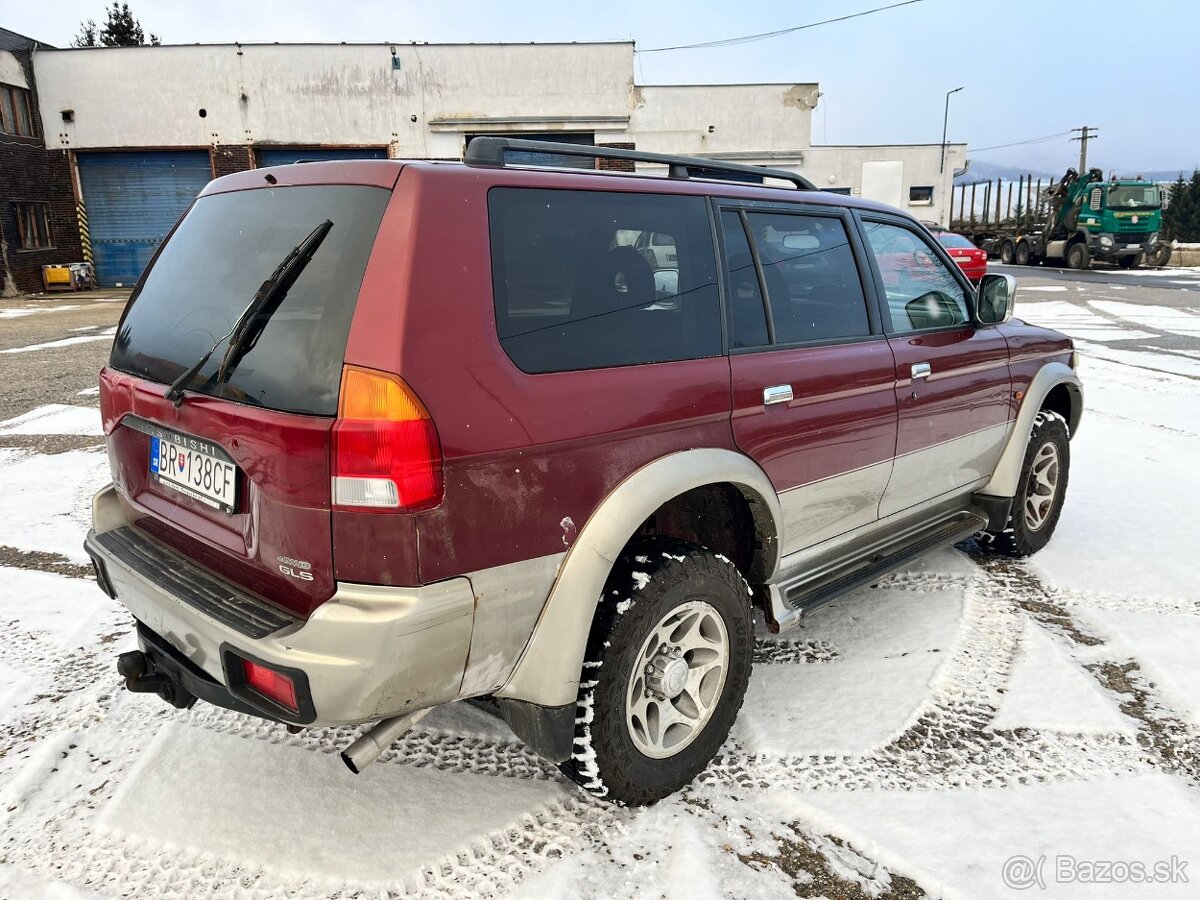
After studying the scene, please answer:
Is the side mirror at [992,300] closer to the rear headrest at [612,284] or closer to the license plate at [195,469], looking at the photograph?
the rear headrest at [612,284]

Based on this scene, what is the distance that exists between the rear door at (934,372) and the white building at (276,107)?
74.8ft

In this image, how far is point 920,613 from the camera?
147 inches

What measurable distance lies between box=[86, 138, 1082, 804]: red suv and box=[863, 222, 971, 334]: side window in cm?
41

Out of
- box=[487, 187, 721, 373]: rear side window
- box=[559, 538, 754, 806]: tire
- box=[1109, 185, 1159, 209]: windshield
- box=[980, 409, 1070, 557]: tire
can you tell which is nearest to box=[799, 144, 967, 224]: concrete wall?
box=[1109, 185, 1159, 209]: windshield

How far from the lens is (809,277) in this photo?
3.09 metres

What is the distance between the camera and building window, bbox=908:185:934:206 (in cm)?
3706

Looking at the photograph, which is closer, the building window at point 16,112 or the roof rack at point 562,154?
the roof rack at point 562,154

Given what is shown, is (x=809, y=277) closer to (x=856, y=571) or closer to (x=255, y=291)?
(x=856, y=571)

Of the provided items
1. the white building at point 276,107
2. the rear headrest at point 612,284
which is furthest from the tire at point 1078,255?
the rear headrest at point 612,284

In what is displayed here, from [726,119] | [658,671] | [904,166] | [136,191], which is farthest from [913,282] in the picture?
[904,166]

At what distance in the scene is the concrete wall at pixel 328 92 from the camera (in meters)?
23.2

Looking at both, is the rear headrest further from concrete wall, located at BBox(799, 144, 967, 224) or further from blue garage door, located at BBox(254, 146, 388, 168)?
concrete wall, located at BBox(799, 144, 967, 224)

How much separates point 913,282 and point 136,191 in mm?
25920

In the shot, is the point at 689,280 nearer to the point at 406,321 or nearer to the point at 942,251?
the point at 406,321
